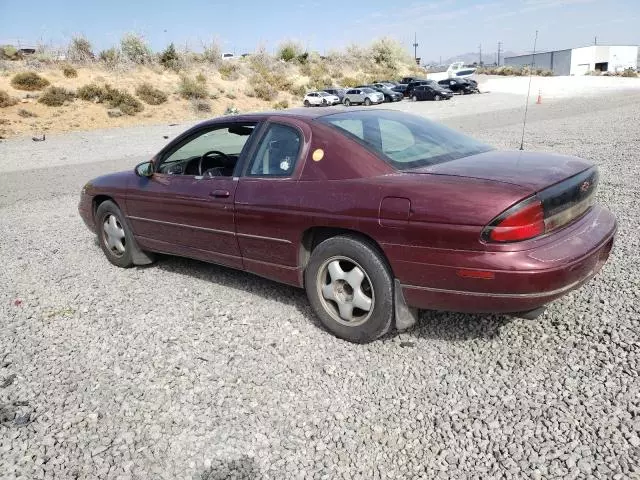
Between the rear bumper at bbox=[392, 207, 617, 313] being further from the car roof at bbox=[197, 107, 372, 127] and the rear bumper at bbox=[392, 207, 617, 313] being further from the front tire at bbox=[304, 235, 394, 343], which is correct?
the car roof at bbox=[197, 107, 372, 127]

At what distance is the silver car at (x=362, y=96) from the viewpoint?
3744 centimetres

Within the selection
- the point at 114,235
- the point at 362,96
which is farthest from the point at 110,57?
the point at 114,235

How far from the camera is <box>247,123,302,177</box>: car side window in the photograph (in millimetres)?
3688

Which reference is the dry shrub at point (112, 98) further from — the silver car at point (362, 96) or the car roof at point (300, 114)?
the car roof at point (300, 114)

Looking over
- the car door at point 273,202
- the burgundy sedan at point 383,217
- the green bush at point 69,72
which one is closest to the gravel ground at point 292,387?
the burgundy sedan at point 383,217

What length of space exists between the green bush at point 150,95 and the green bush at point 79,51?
6.85m

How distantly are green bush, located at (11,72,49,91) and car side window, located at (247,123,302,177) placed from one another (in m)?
30.2

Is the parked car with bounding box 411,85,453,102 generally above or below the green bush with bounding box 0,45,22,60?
below

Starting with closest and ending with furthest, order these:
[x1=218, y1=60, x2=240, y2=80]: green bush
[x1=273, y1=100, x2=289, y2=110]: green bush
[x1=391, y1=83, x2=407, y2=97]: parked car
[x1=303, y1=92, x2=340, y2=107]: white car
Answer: [x1=273, y1=100, x2=289, y2=110]: green bush, [x1=303, y1=92, x2=340, y2=107]: white car, [x1=218, y1=60, x2=240, y2=80]: green bush, [x1=391, y1=83, x2=407, y2=97]: parked car

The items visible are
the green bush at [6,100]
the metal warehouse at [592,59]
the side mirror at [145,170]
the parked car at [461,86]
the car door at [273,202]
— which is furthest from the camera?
the metal warehouse at [592,59]

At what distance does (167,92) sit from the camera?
33438mm

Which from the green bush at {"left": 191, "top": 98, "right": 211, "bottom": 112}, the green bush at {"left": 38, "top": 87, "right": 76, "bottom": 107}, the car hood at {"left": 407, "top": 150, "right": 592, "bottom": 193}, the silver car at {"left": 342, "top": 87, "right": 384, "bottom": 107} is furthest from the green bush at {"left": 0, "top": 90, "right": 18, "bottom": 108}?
the car hood at {"left": 407, "top": 150, "right": 592, "bottom": 193}

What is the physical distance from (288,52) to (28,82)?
32.3m

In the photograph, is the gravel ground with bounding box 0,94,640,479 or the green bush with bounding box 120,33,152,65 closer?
the gravel ground with bounding box 0,94,640,479
